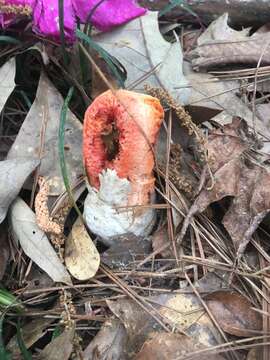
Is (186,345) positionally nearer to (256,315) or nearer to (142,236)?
(256,315)

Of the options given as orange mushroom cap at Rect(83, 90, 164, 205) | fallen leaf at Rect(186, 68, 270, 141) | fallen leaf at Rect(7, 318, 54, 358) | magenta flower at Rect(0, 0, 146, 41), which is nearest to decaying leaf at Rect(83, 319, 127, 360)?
fallen leaf at Rect(7, 318, 54, 358)

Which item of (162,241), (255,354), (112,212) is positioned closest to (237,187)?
(162,241)

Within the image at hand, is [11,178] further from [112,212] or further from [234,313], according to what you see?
[234,313]

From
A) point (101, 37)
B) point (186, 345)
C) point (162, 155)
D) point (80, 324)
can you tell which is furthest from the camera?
point (101, 37)

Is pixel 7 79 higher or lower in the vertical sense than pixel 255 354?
higher

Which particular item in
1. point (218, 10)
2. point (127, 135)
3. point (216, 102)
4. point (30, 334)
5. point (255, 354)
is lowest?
point (255, 354)

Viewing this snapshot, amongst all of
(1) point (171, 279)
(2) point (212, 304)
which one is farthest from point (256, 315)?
(1) point (171, 279)
